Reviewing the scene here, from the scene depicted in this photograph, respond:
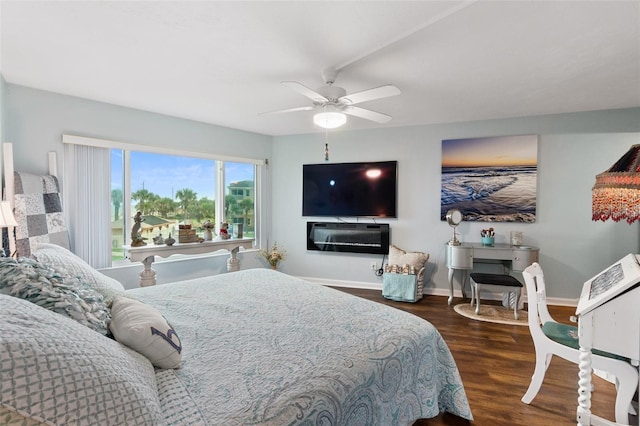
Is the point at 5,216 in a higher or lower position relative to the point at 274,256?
higher

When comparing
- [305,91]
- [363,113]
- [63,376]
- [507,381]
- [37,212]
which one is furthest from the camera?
[37,212]

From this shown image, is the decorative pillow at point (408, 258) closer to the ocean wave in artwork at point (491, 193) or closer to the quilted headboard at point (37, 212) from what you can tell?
the ocean wave in artwork at point (491, 193)

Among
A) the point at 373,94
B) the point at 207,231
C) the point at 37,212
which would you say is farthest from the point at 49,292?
the point at 207,231

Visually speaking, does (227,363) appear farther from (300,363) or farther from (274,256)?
(274,256)

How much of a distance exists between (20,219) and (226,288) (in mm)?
2178

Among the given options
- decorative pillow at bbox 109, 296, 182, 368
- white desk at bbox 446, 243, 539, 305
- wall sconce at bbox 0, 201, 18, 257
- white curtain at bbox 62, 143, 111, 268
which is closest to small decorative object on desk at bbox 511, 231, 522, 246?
white desk at bbox 446, 243, 539, 305

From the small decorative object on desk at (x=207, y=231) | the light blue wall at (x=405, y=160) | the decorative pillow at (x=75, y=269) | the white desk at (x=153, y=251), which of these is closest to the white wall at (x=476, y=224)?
the light blue wall at (x=405, y=160)

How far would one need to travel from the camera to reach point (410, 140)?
191 inches

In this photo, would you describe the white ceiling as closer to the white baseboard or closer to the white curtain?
the white curtain

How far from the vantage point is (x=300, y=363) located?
126 centimetres

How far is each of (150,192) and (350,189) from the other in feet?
9.35

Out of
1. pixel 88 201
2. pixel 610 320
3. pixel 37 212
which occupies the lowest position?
pixel 610 320

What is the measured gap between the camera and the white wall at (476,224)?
4.03 meters

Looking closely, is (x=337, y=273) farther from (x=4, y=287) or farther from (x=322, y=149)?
(x=4, y=287)
